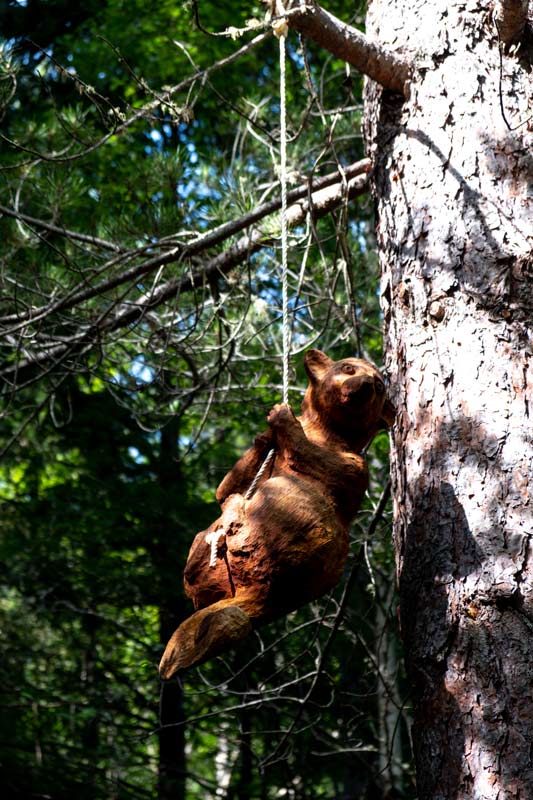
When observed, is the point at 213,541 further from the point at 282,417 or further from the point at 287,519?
the point at 282,417

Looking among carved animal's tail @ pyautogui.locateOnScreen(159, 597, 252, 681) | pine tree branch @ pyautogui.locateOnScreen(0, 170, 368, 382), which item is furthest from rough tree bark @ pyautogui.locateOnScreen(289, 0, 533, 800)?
pine tree branch @ pyautogui.locateOnScreen(0, 170, 368, 382)

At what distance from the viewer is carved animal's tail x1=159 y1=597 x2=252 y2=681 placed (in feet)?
5.18

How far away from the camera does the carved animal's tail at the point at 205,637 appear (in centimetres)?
158

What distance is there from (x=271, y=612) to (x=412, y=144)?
1257 millimetres

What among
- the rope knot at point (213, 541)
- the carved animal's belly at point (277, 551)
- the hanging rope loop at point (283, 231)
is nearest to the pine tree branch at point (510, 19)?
the hanging rope loop at point (283, 231)

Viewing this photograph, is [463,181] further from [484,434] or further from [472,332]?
[484,434]

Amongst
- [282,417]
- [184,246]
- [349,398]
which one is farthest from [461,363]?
[184,246]

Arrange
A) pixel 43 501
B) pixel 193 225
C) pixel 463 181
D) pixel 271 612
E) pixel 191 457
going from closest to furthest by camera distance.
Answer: pixel 271 612
pixel 463 181
pixel 193 225
pixel 43 501
pixel 191 457

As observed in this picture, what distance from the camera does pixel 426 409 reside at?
6.79 ft

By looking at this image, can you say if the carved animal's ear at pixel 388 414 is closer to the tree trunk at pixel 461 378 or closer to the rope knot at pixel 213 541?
the tree trunk at pixel 461 378

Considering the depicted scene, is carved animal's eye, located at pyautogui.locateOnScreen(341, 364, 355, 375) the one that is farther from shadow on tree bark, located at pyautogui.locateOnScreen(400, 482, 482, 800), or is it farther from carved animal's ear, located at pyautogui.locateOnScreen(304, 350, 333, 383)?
shadow on tree bark, located at pyautogui.locateOnScreen(400, 482, 482, 800)

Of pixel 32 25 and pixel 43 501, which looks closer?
pixel 43 501

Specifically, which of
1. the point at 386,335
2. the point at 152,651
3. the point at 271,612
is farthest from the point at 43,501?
the point at 271,612

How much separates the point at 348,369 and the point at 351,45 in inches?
34.5
